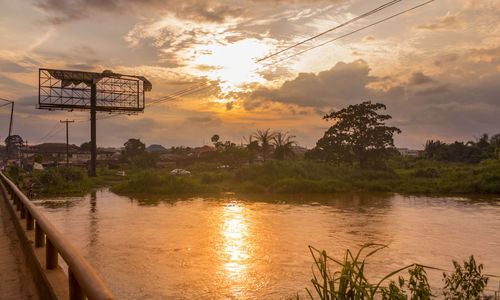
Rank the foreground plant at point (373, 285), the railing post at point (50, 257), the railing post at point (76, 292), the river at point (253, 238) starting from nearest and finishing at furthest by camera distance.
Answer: the foreground plant at point (373, 285) < the railing post at point (76, 292) < the railing post at point (50, 257) < the river at point (253, 238)

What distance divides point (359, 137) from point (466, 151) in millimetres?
26244

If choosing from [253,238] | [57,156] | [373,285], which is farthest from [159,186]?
[57,156]

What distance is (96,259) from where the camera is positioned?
1145cm

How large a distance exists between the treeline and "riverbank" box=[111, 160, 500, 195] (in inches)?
676

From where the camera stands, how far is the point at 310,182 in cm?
3077

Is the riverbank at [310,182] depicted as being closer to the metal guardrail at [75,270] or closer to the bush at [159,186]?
the bush at [159,186]

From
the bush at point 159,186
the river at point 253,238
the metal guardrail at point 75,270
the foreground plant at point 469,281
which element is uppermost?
the metal guardrail at point 75,270

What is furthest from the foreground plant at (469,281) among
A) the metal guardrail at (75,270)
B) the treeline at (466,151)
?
the treeline at (466,151)

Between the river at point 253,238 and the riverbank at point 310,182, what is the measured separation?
4914mm

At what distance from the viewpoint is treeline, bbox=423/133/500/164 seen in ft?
166

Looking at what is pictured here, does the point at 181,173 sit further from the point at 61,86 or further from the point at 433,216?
the point at 433,216

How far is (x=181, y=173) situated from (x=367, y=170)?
2348 centimetres

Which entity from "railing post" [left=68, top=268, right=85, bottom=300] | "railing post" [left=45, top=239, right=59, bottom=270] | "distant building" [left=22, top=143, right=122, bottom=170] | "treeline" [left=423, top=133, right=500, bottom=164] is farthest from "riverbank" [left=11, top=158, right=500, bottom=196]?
"distant building" [left=22, top=143, right=122, bottom=170]

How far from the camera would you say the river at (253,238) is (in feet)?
31.4
